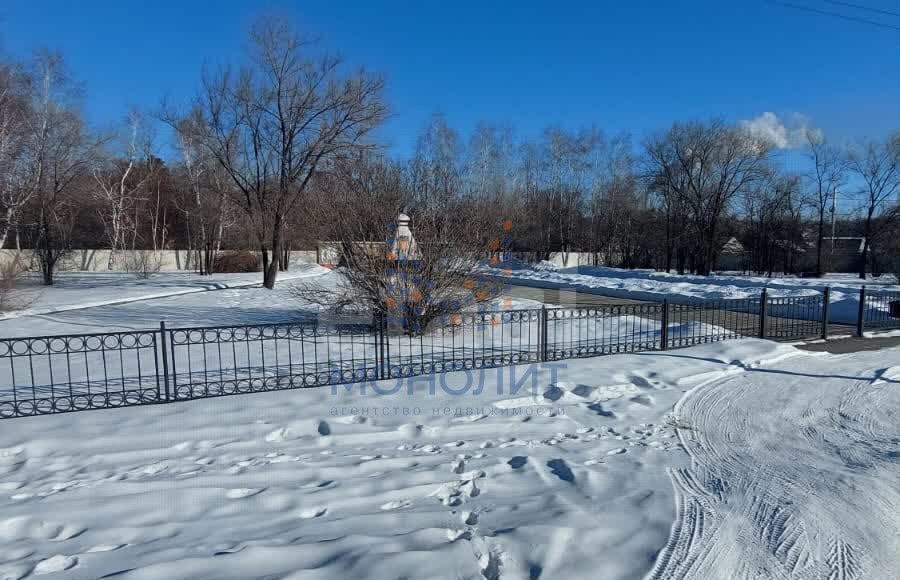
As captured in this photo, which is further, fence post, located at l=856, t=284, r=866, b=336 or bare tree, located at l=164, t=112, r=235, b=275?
bare tree, located at l=164, t=112, r=235, b=275

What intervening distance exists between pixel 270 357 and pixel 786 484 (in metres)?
7.17

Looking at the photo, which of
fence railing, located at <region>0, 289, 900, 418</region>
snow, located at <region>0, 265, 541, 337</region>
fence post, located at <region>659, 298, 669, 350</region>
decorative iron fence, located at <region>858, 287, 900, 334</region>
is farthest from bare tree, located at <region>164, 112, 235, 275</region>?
decorative iron fence, located at <region>858, 287, 900, 334</region>

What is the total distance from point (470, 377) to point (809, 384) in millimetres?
4651

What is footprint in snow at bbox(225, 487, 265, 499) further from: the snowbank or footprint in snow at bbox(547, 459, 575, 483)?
footprint in snow at bbox(547, 459, 575, 483)

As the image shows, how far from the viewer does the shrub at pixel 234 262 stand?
112 feet

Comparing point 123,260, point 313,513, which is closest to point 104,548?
point 313,513

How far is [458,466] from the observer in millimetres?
3930

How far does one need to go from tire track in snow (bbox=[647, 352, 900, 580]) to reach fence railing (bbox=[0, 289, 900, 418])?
253cm

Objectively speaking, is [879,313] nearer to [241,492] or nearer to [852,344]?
[852,344]

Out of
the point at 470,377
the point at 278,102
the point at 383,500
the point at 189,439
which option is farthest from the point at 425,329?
the point at 278,102

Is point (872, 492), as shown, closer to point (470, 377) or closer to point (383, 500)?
point (383, 500)

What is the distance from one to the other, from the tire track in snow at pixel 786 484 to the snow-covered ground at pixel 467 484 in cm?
2

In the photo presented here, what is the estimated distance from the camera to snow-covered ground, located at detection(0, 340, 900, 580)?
2.62 meters

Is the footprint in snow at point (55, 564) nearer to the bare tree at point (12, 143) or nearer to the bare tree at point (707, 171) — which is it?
the bare tree at point (12, 143)
